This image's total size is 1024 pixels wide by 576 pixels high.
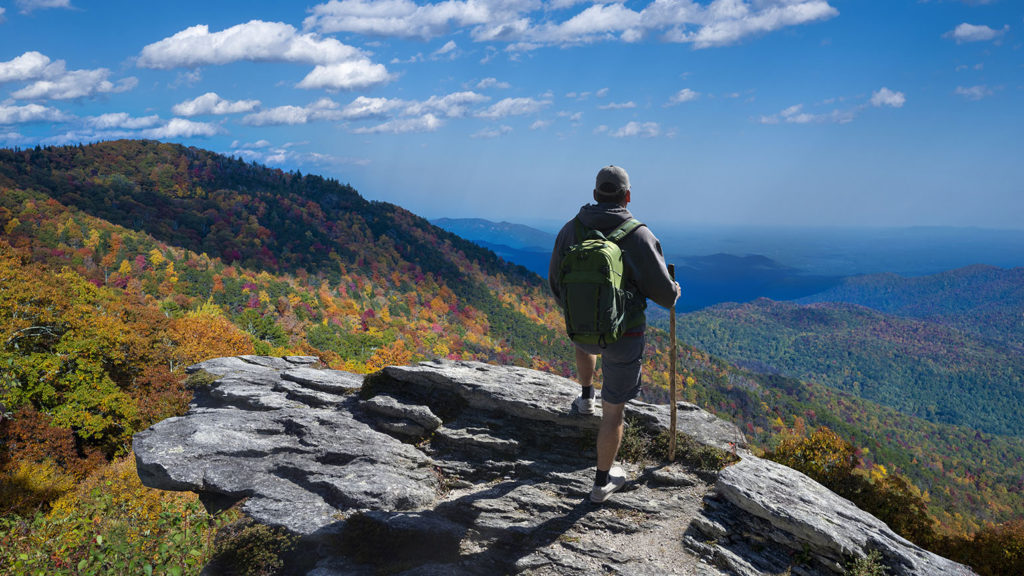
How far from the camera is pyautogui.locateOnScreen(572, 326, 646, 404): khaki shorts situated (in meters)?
6.61

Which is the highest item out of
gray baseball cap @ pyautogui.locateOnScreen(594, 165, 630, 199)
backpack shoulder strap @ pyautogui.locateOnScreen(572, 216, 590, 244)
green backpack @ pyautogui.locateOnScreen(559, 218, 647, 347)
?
gray baseball cap @ pyautogui.locateOnScreen(594, 165, 630, 199)

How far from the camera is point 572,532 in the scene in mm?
7371

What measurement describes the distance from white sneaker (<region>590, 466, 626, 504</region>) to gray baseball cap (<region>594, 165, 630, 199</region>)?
14.3ft

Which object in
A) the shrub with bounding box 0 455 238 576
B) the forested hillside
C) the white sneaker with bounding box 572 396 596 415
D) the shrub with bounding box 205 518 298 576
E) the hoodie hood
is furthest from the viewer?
the forested hillside

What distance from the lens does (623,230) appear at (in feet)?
21.0

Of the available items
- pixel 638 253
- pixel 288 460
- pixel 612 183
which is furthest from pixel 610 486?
pixel 288 460

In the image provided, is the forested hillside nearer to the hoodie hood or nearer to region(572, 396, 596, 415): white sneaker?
region(572, 396, 596, 415): white sneaker

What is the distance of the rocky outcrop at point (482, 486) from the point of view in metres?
6.96

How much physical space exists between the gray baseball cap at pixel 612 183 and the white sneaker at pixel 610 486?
4.35m

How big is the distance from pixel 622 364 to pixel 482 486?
3.95m

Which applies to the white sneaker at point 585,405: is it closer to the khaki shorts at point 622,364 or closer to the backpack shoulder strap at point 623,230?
the khaki shorts at point 622,364

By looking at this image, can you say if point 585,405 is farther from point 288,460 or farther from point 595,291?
point 288,460

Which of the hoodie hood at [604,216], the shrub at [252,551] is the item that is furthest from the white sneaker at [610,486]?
the shrub at [252,551]

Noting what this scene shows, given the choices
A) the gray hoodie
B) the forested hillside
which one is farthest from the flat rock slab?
the gray hoodie
